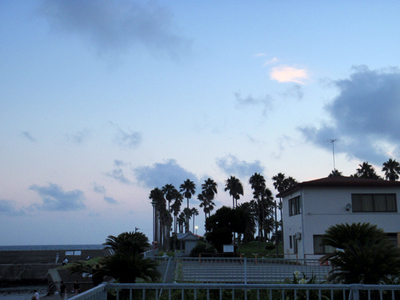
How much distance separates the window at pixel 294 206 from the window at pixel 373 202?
438cm

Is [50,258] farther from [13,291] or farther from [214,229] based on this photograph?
[214,229]

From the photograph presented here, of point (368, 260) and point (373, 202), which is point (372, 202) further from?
point (368, 260)

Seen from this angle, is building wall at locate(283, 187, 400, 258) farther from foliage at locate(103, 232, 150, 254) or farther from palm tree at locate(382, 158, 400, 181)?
palm tree at locate(382, 158, 400, 181)

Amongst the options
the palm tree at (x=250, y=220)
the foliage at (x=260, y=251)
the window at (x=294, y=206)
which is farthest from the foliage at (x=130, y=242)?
the palm tree at (x=250, y=220)

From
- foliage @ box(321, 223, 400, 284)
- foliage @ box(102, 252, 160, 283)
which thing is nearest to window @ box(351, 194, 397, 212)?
foliage @ box(321, 223, 400, 284)

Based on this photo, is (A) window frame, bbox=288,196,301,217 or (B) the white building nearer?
(B) the white building

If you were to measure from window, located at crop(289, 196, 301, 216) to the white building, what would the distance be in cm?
101

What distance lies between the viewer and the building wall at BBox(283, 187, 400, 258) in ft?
104

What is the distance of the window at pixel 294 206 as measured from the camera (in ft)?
111

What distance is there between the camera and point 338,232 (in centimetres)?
1273

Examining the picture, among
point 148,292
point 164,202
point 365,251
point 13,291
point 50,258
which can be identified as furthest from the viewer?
point 164,202

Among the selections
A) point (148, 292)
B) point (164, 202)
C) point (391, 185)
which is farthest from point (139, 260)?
point (164, 202)

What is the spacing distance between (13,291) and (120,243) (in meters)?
42.0

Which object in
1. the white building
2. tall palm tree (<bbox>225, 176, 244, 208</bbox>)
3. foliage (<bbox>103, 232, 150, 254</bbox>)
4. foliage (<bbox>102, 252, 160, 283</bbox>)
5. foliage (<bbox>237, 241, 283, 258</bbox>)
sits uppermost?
tall palm tree (<bbox>225, 176, 244, 208</bbox>)
